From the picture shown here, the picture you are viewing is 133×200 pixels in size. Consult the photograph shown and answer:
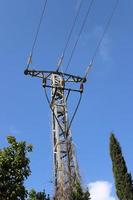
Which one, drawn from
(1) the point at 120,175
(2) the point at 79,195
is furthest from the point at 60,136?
(1) the point at 120,175

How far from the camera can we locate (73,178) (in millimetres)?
18047

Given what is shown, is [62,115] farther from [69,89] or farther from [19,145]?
[19,145]

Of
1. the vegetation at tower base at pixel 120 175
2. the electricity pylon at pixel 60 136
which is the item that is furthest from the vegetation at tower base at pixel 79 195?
the vegetation at tower base at pixel 120 175

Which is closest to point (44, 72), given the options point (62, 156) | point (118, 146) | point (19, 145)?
point (62, 156)

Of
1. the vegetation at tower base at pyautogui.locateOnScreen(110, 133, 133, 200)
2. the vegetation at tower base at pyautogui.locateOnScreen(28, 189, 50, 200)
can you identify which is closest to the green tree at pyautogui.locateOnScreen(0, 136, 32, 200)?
the vegetation at tower base at pyautogui.locateOnScreen(28, 189, 50, 200)

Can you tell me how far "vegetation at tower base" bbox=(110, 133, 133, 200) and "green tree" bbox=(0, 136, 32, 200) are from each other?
19885 millimetres

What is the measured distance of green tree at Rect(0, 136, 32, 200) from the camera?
15477 mm

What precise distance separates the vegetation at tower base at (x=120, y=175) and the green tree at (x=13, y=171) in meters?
19.9

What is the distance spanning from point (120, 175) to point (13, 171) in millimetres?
21464

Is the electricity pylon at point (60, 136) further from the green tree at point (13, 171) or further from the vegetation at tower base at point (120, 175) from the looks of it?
the vegetation at tower base at point (120, 175)

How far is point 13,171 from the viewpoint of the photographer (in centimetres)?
1582

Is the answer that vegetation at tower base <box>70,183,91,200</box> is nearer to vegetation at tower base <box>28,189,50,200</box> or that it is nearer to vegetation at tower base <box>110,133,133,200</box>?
vegetation at tower base <box>28,189,50,200</box>

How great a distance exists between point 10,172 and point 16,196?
83cm

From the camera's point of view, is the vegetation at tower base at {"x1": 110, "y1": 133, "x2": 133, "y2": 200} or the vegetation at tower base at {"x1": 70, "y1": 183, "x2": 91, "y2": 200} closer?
the vegetation at tower base at {"x1": 70, "y1": 183, "x2": 91, "y2": 200}
